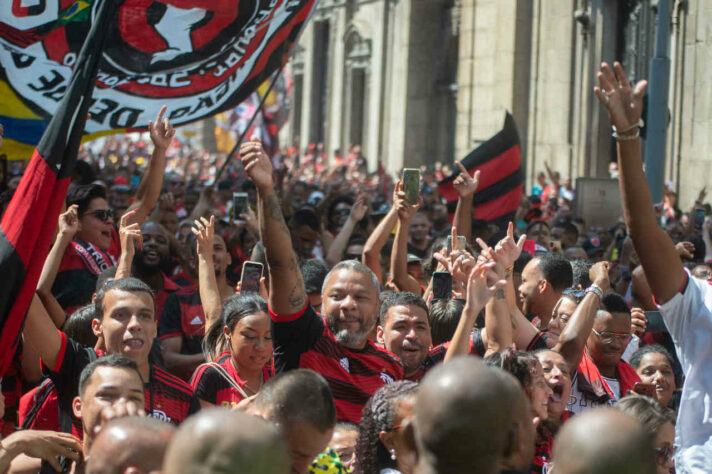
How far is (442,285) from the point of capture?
231 inches

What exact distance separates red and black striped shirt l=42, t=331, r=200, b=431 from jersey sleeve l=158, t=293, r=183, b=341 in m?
2.03

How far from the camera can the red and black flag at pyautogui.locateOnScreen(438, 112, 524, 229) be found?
31.4 feet

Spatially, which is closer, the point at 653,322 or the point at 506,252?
the point at 506,252

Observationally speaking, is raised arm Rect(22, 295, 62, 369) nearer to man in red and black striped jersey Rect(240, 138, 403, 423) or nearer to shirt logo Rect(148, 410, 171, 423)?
shirt logo Rect(148, 410, 171, 423)

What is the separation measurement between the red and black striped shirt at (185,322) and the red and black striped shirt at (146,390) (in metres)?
2.06

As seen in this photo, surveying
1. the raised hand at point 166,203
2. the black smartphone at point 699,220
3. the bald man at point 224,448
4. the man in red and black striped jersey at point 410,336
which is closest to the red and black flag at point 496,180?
the black smartphone at point 699,220

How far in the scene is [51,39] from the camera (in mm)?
7398

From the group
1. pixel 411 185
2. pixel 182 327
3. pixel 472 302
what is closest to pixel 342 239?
pixel 411 185

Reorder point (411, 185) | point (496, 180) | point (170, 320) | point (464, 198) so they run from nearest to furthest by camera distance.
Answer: point (170, 320)
point (411, 185)
point (464, 198)
point (496, 180)

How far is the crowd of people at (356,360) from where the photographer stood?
2.21m

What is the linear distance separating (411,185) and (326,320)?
221cm

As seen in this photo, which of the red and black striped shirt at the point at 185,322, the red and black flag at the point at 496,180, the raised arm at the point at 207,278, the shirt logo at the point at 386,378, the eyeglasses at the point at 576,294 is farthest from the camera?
the red and black flag at the point at 496,180

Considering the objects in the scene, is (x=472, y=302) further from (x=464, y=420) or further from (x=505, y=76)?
(x=505, y=76)

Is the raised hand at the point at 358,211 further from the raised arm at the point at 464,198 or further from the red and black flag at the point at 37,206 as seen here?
the red and black flag at the point at 37,206
